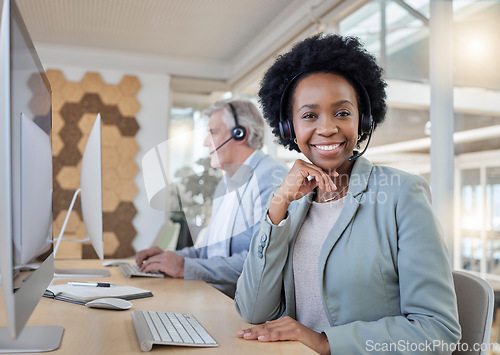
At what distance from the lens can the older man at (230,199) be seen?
1970 millimetres

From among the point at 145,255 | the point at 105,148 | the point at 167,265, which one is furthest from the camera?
the point at 105,148

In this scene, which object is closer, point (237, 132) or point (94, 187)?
point (94, 187)

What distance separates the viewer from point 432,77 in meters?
2.50

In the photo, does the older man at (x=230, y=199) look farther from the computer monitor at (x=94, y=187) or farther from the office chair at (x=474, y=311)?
the office chair at (x=474, y=311)

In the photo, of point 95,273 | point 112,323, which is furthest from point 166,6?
point 112,323

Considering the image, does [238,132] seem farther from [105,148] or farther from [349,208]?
[105,148]

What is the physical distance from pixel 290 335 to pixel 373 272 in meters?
0.26

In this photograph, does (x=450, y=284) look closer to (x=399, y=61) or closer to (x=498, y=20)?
(x=498, y=20)

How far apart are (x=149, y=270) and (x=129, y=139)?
11.9 ft

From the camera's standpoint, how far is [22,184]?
30.0 inches

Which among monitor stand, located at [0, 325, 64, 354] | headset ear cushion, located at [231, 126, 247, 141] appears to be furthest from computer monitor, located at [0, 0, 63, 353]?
headset ear cushion, located at [231, 126, 247, 141]

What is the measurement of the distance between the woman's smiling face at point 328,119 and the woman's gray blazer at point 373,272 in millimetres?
68

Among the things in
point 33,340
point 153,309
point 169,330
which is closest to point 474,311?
point 169,330

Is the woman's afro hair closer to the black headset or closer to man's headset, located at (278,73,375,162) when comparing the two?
man's headset, located at (278,73,375,162)
